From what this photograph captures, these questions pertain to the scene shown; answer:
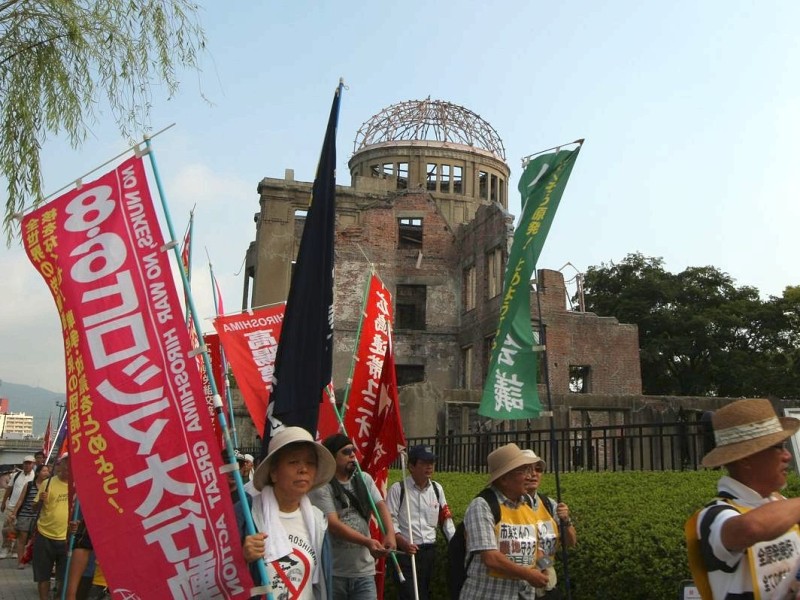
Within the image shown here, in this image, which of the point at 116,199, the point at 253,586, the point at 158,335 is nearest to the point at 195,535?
the point at 253,586

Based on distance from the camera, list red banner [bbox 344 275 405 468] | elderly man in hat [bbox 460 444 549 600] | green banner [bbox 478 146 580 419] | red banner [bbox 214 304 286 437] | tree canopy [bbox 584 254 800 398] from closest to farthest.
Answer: elderly man in hat [bbox 460 444 549 600] < green banner [bbox 478 146 580 419] < red banner [bbox 344 275 405 468] < red banner [bbox 214 304 286 437] < tree canopy [bbox 584 254 800 398]

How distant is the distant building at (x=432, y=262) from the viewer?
108ft

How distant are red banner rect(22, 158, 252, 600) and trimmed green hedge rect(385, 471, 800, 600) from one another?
3.31 meters

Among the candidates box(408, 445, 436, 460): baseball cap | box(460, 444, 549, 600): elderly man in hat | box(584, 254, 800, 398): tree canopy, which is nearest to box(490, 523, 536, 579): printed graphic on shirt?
box(460, 444, 549, 600): elderly man in hat

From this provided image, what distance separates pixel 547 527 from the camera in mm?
4781

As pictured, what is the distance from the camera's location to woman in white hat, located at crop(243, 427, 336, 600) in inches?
149

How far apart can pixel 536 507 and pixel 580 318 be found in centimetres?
2873

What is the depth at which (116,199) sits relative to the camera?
4.22 metres

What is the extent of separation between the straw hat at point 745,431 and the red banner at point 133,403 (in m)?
2.09

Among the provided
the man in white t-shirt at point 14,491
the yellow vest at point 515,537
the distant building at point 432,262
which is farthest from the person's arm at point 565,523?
the distant building at point 432,262

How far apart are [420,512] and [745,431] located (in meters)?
4.45

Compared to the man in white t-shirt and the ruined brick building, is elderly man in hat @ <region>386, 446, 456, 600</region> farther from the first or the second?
the ruined brick building

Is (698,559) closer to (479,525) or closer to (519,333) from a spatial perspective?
(479,525)

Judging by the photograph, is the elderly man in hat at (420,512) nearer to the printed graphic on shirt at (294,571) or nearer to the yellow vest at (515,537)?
the yellow vest at (515,537)
